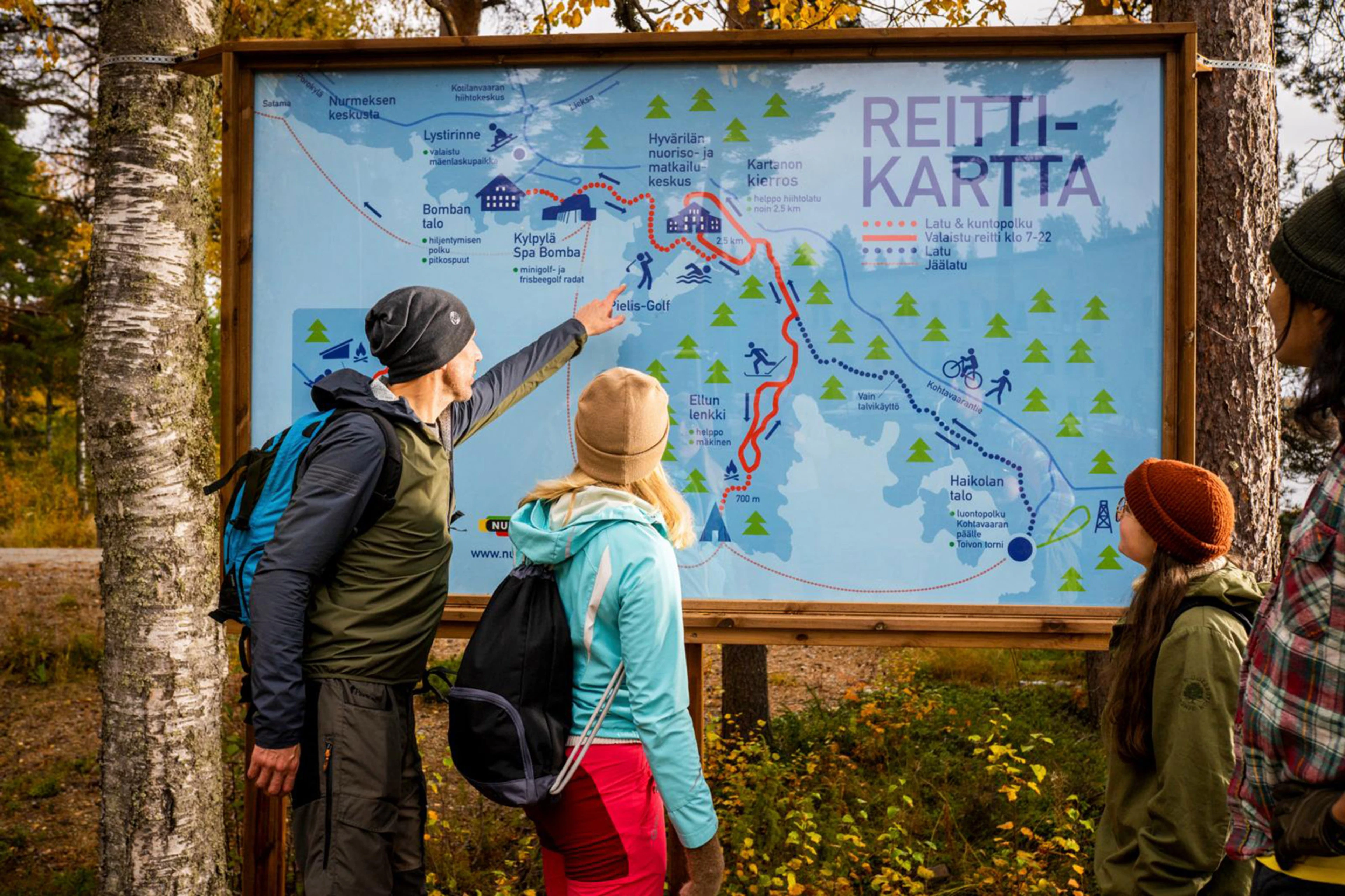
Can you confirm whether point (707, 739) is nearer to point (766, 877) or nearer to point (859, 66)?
point (766, 877)

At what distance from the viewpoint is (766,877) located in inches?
166

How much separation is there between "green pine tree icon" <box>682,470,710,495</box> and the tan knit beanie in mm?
941

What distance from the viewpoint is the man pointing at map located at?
2.48 metres

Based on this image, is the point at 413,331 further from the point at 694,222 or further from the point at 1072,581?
the point at 1072,581

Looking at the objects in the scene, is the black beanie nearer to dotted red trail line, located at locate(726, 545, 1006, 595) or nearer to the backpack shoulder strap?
the backpack shoulder strap

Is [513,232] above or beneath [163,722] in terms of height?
above

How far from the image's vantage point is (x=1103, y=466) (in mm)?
3334

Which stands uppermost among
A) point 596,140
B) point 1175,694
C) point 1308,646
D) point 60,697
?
point 596,140

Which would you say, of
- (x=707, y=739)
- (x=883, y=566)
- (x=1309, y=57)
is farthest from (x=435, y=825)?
(x=1309, y=57)

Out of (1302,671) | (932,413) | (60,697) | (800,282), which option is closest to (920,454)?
(932,413)

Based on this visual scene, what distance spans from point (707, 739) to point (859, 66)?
13.3 feet

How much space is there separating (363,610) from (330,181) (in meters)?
1.67

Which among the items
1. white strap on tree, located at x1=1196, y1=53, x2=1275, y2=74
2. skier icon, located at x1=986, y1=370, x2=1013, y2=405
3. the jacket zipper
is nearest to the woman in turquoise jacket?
the jacket zipper

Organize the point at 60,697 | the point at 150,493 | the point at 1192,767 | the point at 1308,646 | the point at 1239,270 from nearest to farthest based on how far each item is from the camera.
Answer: the point at 1308,646, the point at 1192,767, the point at 150,493, the point at 1239,270, the point at 60,697
